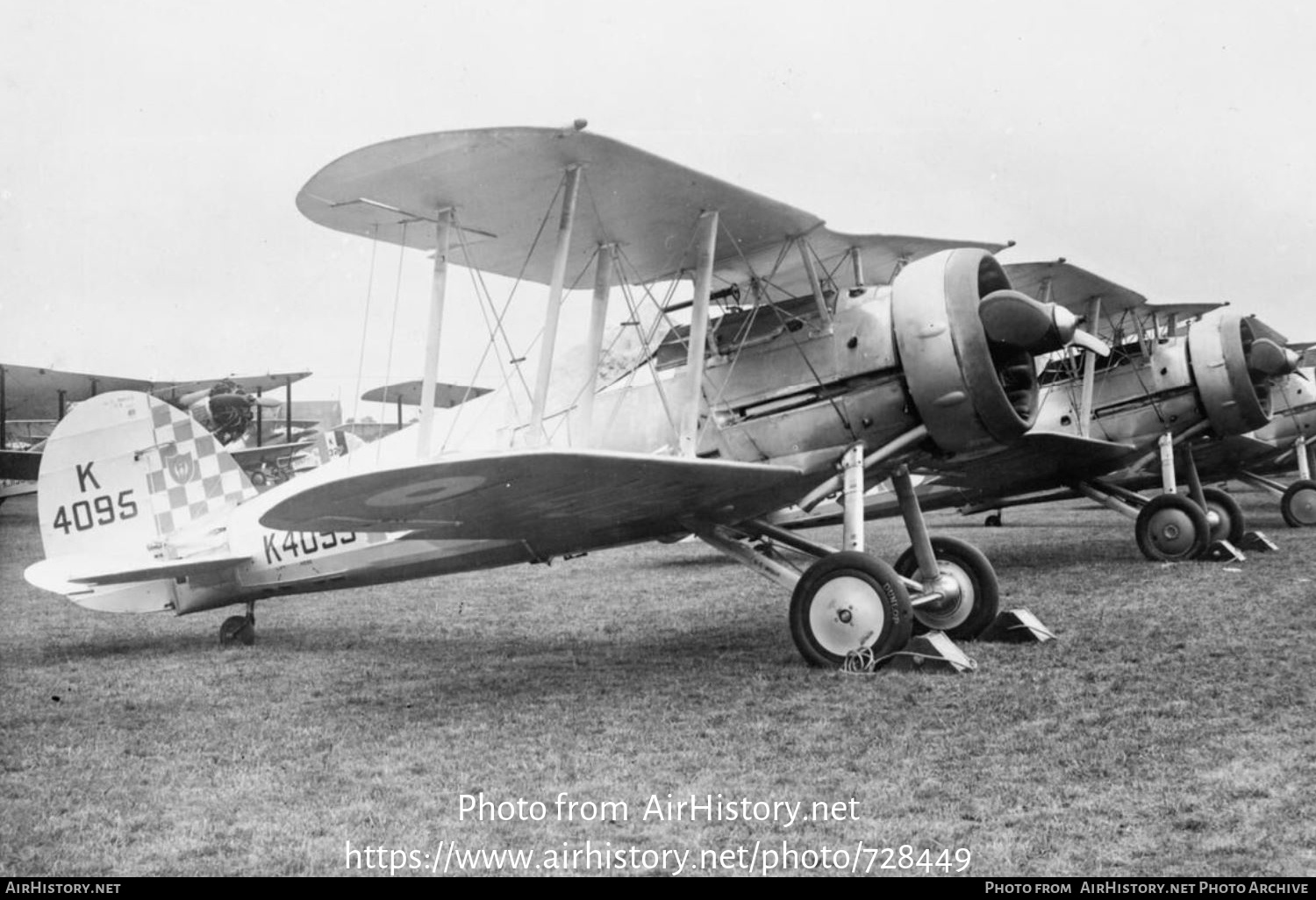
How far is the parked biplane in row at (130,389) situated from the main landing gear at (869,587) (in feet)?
44.1

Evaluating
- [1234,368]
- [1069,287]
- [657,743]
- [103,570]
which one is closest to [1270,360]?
[1234,368]

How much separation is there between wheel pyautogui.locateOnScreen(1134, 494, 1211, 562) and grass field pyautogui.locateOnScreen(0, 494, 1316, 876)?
2373mm

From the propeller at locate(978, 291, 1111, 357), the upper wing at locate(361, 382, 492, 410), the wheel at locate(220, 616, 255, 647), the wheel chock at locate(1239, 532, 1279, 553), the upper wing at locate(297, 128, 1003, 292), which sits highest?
the upper wing at locate(297, 128, 1003, 292)

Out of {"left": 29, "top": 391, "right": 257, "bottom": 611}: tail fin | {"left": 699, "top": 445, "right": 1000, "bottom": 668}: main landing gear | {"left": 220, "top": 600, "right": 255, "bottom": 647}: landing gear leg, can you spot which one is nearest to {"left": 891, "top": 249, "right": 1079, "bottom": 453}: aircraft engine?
{"left": 699, "top": 445, "right": 1000, "bottom": 668}: main landing gear

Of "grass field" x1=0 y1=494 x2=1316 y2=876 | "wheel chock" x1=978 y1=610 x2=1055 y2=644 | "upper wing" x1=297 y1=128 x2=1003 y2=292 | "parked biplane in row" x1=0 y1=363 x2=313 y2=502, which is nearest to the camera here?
"grass field" x1=0 y1=494 x2=1316 y2=876

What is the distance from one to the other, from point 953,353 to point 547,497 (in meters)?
2.30

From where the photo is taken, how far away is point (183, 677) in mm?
5797

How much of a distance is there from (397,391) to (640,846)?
1252 centimetres

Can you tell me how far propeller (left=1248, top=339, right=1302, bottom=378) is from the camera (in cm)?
1068

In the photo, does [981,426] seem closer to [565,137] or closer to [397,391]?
[565,137]

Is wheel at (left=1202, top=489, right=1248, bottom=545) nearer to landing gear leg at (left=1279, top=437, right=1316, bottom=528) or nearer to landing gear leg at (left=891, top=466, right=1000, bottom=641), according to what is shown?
landing gear leg at (left=1279, top=437, right=1316, bottom=528)

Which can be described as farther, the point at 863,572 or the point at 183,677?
the point at 183,677

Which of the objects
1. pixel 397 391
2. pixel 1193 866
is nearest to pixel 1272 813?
pixel 1193 866

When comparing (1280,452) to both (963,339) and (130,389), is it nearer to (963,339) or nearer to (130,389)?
(963,339)
